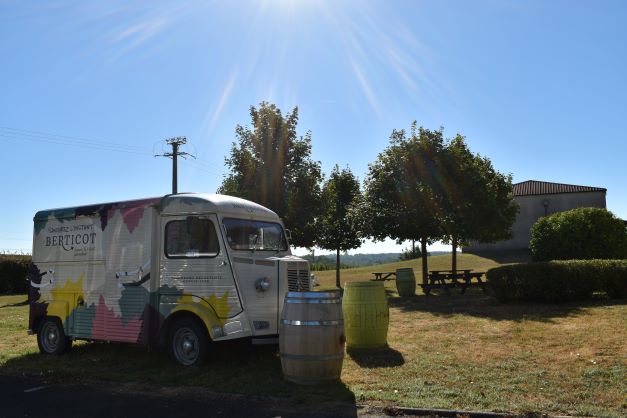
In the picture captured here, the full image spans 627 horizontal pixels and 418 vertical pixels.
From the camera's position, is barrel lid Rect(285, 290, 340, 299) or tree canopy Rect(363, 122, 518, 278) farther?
tree canopy Rect(363, 122, 518, 278)

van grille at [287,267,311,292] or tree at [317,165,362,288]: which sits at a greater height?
tree at [317,165,362,288]

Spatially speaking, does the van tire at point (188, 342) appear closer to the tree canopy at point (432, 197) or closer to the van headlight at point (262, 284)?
the van headlight at point (262, 284)

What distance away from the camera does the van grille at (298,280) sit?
27.1 ft

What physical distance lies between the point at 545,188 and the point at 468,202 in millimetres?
27173

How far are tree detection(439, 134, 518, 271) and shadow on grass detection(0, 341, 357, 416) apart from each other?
13.1 metres

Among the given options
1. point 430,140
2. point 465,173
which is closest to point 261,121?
point 430,140

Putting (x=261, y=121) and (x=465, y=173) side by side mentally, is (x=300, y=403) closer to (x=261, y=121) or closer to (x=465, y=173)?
(x=465, y=173)

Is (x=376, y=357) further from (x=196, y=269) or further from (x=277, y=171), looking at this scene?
(x=277, y=171)

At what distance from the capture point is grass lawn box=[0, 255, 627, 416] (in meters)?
6.03

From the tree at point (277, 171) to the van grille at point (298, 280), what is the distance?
13.9 m

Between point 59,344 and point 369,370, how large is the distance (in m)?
5.61

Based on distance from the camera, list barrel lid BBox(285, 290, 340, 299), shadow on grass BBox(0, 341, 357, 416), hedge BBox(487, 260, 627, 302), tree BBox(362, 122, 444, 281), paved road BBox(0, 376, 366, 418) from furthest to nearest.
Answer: tree BBox(362, 122, 444, 281) < hedge BBox(487, 260, 627, 302) < barrel lid BBox(285, 290, 340, 299) < shadow on grass BBox(0, 341, 357, 416) < paved road BBox(0, 376, 366, 418)

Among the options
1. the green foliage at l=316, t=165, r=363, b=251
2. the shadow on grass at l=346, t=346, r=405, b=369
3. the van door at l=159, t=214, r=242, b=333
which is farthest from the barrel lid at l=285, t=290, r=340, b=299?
the green foliage at l=316, t=165, r=363, b=251

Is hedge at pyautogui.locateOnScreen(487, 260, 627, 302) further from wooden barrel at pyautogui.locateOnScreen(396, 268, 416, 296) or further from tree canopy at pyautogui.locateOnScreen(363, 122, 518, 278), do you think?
tree canopy at pyautogui.locateOnScreen(363, 122, 518, 278)
